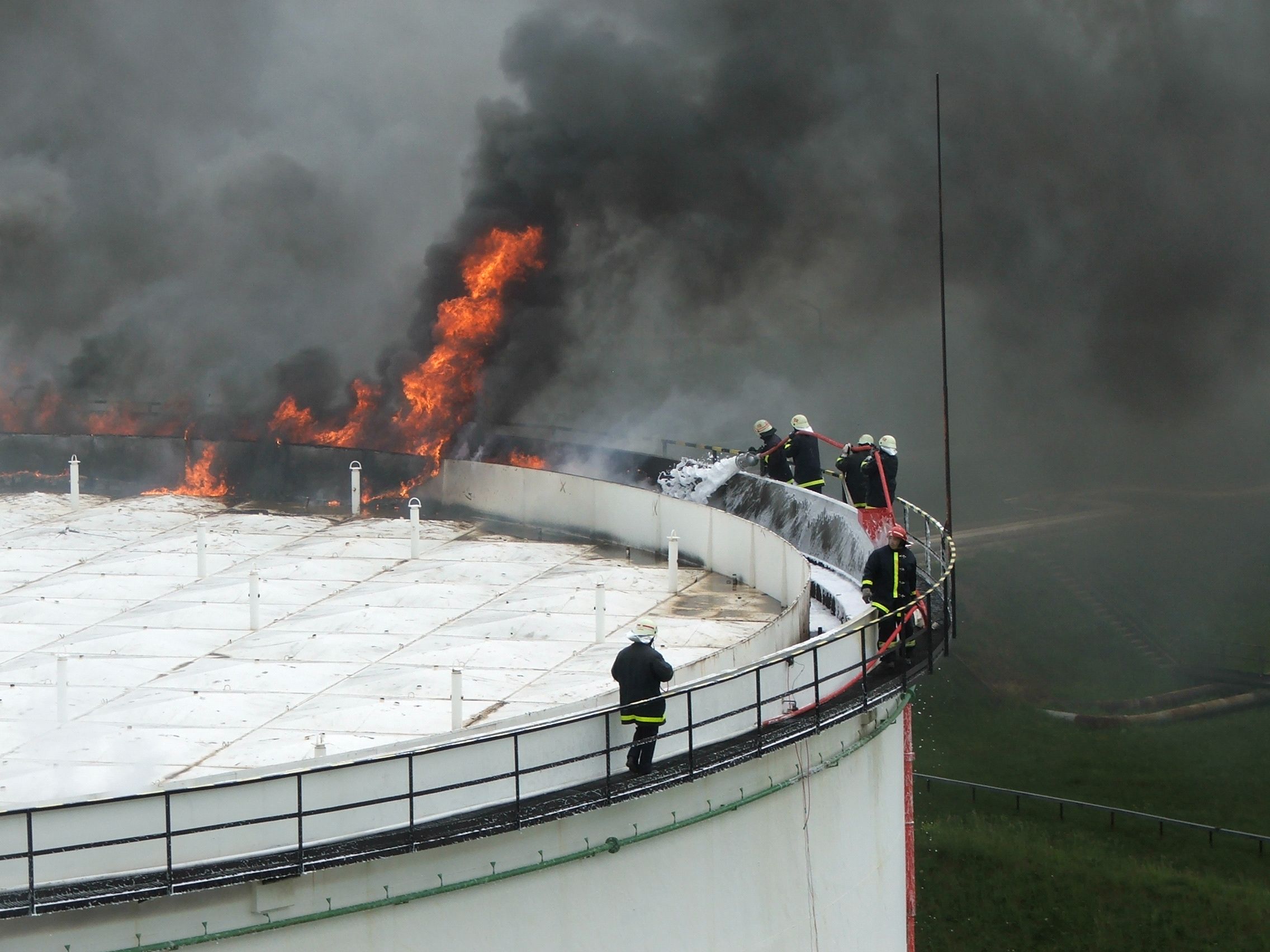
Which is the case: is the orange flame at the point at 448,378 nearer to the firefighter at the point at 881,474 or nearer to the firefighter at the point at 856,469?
the firefighter at the point at 856,469

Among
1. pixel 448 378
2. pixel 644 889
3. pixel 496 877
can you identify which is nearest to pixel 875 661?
pixel 644 889

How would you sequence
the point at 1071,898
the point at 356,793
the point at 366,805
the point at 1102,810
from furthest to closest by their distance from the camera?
the point at 1102,810 → the point at 1071,898 → the point at 356,793 → the point at 366,805

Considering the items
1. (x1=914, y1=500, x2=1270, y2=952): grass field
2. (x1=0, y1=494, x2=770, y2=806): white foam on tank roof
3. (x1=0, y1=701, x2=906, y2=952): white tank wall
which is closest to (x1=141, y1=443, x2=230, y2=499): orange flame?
(x1=0, y1=494, x2=770, y2=806): white foam on tank roof

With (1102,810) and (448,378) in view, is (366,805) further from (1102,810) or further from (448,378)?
(1102,810)

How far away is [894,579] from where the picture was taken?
40.4ft

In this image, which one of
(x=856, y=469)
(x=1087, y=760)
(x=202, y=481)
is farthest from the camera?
(x=1087, y=760)

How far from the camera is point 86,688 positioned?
12188mm

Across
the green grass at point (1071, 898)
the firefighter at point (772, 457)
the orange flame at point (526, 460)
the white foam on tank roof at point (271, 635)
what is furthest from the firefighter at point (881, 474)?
→ the green grass at point (1071, 898)

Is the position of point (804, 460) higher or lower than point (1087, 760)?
higher

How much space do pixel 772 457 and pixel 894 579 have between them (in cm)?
619

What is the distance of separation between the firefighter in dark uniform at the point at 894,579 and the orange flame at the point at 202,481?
12007mm

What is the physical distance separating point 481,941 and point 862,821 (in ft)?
14.2

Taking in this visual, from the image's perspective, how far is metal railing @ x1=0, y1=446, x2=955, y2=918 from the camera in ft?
26.7

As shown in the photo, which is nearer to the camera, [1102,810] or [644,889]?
[644,889]
